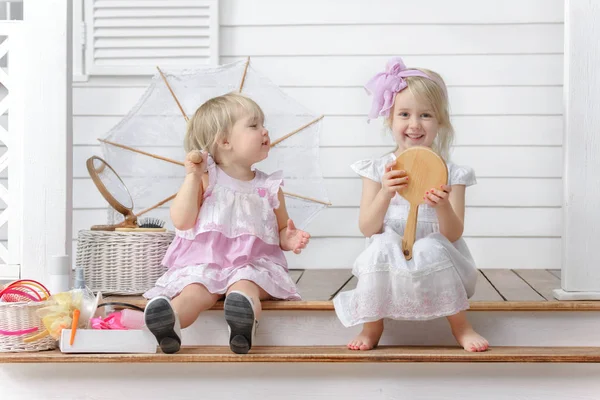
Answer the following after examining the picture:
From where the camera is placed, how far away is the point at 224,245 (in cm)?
255

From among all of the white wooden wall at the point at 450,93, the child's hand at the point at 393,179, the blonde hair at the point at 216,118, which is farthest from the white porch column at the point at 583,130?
the white wooden wall at the point at 450,93

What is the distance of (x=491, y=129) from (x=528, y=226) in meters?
0.51

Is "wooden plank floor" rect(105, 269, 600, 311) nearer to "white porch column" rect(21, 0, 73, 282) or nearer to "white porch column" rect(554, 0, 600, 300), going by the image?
"white porch column" rect(554, 0, 600, 300)

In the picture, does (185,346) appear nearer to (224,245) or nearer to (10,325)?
(224,245)

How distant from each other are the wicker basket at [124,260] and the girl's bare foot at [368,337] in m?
0.81

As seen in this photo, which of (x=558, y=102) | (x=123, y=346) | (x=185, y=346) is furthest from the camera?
(x=558, y=102)

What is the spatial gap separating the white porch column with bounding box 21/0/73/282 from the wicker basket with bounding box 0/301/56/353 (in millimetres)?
348

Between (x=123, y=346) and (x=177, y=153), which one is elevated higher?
(x=177, y=153)

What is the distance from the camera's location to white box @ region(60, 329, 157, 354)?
223 centimetres

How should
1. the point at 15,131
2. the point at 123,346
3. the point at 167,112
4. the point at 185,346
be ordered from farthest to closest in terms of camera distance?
the point at 167,112
the point at 15,131
the point at 185,346
the point at 123,346

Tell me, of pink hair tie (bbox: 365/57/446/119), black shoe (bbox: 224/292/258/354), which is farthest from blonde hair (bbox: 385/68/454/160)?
black shoe (bbox: 224/292/258/354)

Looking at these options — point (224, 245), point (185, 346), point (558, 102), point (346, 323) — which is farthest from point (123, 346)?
point (558, 102)

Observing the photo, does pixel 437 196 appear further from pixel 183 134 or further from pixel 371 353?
pixel 183 134

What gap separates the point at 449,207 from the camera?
7.52ft
